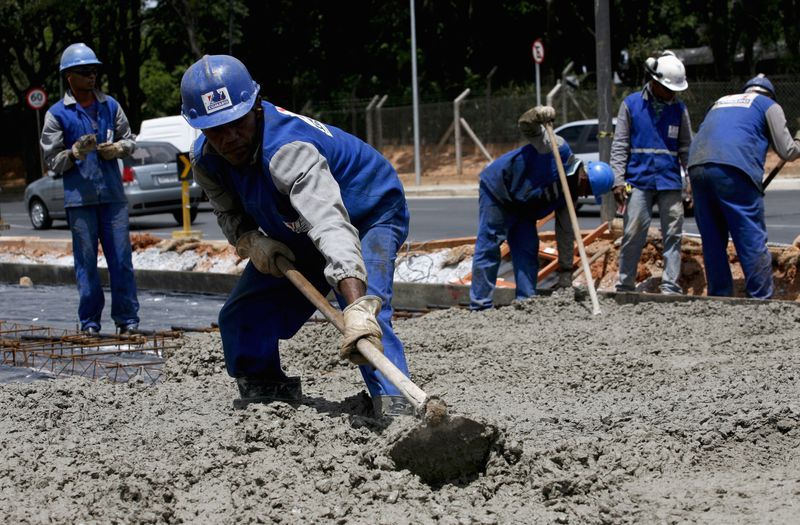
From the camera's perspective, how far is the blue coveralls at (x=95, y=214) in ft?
24.6

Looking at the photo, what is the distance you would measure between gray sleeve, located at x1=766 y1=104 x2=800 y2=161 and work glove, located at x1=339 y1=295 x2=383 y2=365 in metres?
4.74

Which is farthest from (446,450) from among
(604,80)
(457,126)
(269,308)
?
(457,126)

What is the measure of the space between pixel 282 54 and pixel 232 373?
31.6 m

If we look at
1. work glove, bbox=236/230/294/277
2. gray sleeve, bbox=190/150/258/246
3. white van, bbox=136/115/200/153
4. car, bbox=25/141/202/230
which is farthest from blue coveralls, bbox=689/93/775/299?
white van, bbox=136/115/200/153

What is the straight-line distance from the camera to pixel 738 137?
7.68 metres

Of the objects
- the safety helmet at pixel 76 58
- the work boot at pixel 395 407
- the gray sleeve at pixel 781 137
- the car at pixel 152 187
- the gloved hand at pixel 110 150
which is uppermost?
the safety helmet at pixel 76 58

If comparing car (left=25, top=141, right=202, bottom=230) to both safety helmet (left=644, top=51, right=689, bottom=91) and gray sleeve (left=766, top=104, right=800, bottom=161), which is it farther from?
gray sleeve (left=766, top=104, right=800, bottom=161)

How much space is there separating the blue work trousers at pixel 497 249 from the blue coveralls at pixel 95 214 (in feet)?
8.27

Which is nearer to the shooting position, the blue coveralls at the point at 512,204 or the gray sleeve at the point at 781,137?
the gray sleeve at the point at 781,137

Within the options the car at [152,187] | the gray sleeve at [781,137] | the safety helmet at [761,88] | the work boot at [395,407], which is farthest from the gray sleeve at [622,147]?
the car at [152,187]

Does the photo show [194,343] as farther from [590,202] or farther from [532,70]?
[532,70]

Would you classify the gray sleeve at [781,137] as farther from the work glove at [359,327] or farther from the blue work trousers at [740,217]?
the work glove at [359,327]

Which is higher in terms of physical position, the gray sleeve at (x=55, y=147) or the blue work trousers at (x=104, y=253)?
the gray sleeve at (x=55, y=147)

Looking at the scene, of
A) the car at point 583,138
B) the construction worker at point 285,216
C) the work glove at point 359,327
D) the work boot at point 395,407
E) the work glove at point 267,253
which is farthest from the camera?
the car at point 583,138
